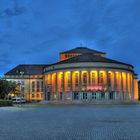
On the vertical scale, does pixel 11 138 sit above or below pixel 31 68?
below

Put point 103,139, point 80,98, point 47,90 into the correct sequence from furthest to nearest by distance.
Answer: point 47,90, point 80,98, point 103,139

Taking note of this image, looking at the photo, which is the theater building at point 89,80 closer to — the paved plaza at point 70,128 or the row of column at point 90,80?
the row of column at point 90,80

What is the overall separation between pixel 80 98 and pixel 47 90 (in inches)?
613

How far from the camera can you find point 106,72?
106188mm

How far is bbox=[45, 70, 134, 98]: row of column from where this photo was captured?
105188 millimetres

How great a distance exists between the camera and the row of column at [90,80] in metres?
105

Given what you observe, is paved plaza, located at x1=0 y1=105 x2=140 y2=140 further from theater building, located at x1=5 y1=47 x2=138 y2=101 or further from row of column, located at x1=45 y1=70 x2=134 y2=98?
row of column, located at x1=45 y1=70 x2=134 y2=98

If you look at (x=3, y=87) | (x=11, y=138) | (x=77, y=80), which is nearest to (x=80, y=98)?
(x=77, y=80)

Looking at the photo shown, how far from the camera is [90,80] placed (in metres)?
105

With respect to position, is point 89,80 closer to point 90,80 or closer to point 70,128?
point 90,80

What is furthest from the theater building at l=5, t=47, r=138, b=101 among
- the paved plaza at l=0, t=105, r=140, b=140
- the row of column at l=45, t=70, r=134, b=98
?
the paved plaza at l=0, t=105, r=140, b=140

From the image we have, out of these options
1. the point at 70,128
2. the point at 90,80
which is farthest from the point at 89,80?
the point at 70,128

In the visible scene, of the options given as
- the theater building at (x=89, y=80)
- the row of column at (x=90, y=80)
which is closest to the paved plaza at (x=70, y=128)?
the theater building at (x=89, y=80)

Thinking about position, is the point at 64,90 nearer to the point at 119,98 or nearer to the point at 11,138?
the point at 119,98
